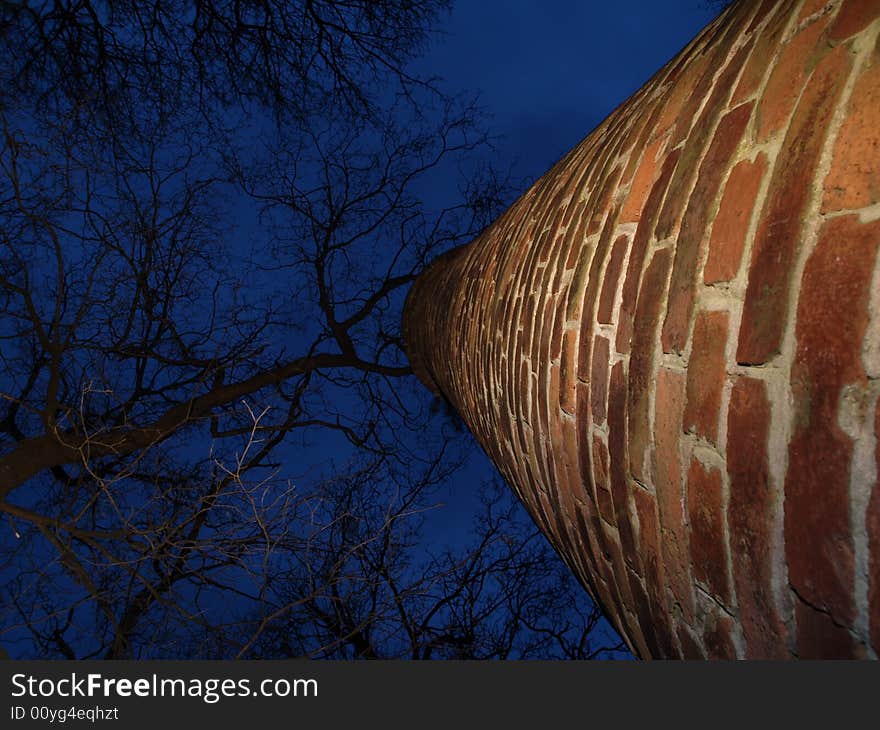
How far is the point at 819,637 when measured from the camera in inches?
27.5

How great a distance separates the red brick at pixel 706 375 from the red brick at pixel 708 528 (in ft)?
0.22

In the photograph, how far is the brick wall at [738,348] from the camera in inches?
25.0

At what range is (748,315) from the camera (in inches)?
30.2

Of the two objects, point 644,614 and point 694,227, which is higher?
point 694,227

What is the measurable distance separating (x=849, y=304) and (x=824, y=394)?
105 millimetres

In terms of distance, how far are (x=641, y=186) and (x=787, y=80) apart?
43cm

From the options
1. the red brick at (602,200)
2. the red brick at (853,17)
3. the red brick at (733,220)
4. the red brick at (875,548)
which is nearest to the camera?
the red brick at (875,548)

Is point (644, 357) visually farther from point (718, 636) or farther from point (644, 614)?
point (644, 614)

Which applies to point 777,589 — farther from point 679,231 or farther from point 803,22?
point 803,22

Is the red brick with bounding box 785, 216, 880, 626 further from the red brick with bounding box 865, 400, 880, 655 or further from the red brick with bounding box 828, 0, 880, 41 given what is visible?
the red brick with bounding box 828, 0, 880, 41

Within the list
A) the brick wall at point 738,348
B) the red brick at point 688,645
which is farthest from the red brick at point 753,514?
the red brick at point 688,645

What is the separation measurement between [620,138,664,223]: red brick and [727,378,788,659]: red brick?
554 millimetres

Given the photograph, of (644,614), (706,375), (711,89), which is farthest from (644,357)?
(644,614)

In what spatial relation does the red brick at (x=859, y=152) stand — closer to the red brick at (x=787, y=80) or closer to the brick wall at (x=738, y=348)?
the brick wall at (x=738, y=348)
